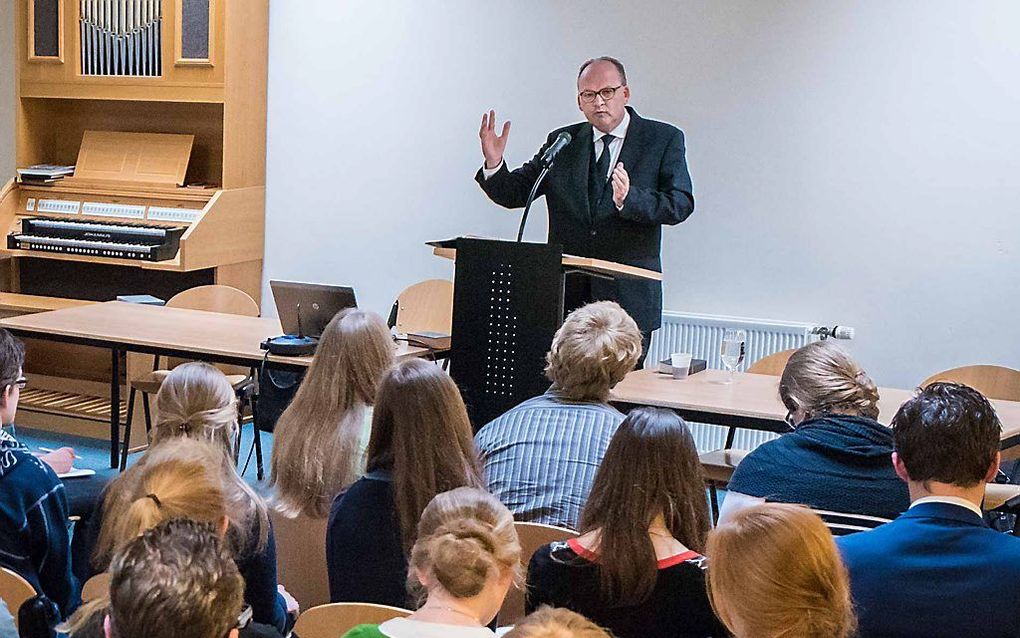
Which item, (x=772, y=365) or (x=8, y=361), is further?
(x=772, y=365)

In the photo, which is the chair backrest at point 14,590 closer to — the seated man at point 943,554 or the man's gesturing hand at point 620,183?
the seated man at point 943,554

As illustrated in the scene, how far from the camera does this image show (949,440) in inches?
79.4

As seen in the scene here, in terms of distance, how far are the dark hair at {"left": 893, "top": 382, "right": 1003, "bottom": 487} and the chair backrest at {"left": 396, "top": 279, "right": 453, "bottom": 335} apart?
3.31 metres

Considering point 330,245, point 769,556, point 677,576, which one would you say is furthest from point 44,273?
point 769,556

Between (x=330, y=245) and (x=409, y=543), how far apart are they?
167 inches

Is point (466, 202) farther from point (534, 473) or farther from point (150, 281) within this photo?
point (534, 473)

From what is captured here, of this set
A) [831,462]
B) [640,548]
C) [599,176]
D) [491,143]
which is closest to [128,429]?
[491,143]

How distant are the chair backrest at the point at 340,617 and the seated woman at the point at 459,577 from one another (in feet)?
0.22

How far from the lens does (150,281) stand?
664 cm

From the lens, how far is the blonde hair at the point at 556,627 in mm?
1372

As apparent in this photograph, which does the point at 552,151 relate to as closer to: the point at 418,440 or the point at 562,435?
the point at 562,435

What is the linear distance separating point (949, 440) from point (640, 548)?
0.55 meters

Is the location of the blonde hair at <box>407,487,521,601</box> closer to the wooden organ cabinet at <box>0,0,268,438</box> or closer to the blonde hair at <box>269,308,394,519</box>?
the blonde hair at <box>269,308,394,519</box>

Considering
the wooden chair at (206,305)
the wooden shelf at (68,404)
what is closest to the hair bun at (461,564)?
the wooden chair at (206,305)
